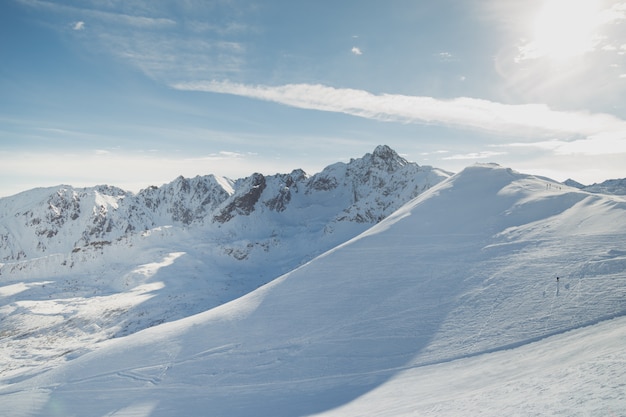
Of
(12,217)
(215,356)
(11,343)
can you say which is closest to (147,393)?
(215,356)

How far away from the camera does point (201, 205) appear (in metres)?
161

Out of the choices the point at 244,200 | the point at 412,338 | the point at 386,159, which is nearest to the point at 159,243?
the point at 244,200

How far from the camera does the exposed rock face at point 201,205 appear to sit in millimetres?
121000

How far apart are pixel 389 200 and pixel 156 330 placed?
93.5 metres

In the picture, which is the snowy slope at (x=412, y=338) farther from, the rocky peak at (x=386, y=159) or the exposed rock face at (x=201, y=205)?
the rocky peak at (x=386, y=159)

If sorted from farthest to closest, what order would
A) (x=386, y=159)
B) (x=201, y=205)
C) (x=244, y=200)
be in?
(x=201, y=205), (x=386, y=159), (x=244, y=200)

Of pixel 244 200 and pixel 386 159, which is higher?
pixel 386 159

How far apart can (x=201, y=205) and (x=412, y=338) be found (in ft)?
519

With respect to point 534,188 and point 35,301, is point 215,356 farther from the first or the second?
point 35,301

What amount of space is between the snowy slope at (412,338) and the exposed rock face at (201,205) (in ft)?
297

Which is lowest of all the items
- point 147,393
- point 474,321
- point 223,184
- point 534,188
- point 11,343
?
point 11,343

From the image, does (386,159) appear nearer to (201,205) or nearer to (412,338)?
(201,205)

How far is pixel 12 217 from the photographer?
555 feet

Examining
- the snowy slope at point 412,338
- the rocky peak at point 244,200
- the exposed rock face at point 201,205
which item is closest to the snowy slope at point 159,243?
the rocky peak at point 244,200
